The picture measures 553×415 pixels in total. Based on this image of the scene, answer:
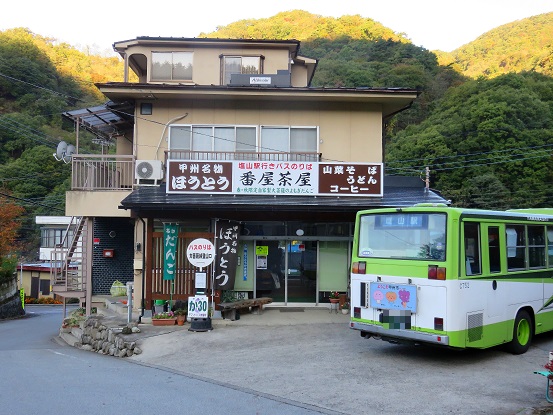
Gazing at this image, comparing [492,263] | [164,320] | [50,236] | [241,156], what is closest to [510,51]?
[50,236]

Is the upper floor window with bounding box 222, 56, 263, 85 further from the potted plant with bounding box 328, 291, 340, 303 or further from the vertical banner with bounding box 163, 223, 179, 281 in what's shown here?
the potted plant with bounding box 328, 291, 340, 303

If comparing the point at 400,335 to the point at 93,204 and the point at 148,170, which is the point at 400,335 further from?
the point at 93,204

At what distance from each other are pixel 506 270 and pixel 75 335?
11.8 meters

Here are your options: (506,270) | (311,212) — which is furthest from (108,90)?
(506,270)

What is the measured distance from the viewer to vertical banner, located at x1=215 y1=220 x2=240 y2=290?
42.8 ft

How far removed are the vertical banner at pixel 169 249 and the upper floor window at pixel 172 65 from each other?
6400 millimetres

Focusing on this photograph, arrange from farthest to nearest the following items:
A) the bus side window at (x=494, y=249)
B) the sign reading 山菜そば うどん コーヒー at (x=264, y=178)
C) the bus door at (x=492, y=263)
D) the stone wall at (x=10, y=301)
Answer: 1. the stone wall at (x=10, y=301)
2. the sign reading 山菜そば うどん コーヒー at (x=264, y=178)
3. the bus side window at (x=494, y=249)
4. the bus door at (x=492, y=263)

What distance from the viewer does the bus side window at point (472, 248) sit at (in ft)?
27.1

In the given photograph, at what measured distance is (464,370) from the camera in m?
8.23

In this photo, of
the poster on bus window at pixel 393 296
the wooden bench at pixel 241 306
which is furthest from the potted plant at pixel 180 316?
the poster on bus window at pixel 393 296

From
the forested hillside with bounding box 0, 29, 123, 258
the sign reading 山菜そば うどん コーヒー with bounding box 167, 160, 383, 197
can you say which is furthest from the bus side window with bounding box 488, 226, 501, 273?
the forested hillside with bounding box 0, 29, 123, 258

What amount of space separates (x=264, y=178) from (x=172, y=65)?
257 inches

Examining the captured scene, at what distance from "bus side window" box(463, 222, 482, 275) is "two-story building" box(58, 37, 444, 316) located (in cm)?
448

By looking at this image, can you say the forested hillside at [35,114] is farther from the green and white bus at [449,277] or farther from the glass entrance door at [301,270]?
the green and white bus at [449,277]
